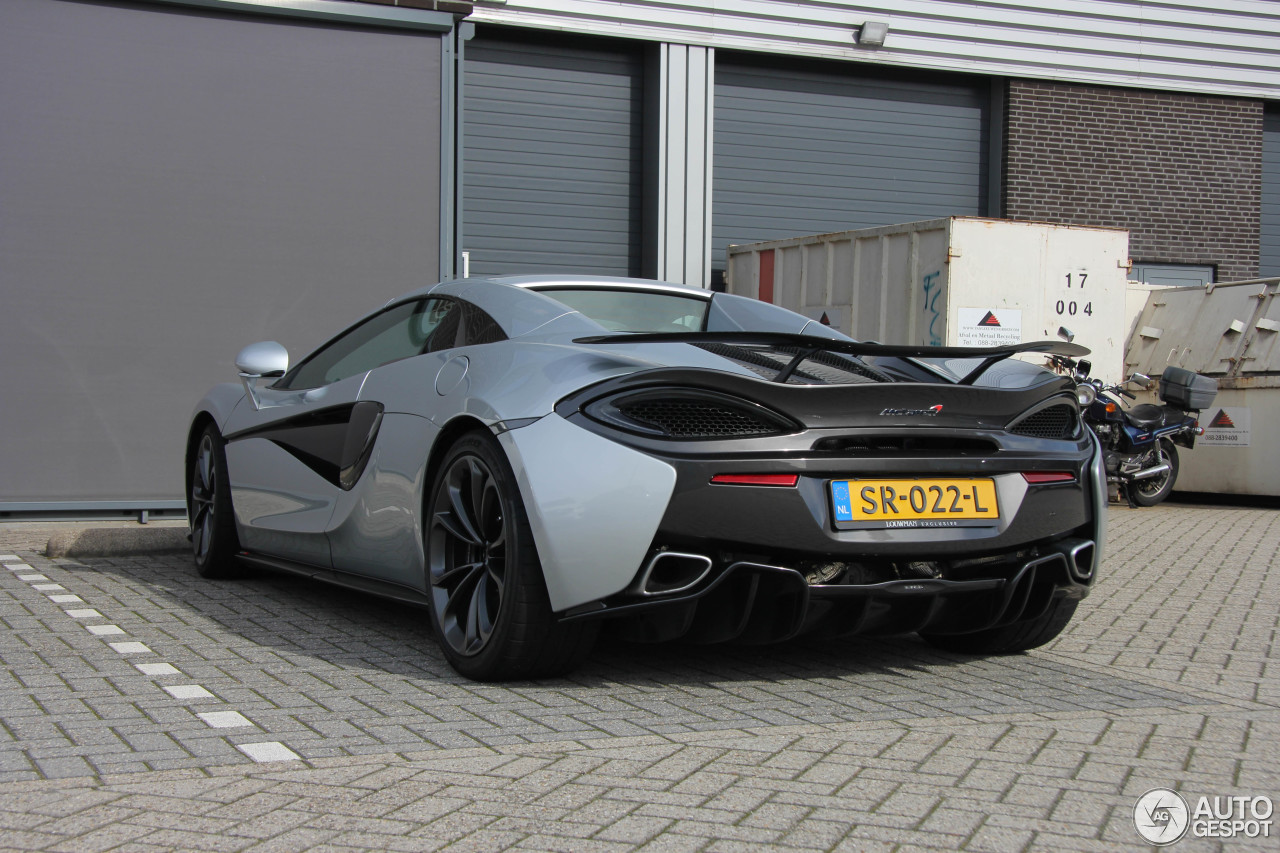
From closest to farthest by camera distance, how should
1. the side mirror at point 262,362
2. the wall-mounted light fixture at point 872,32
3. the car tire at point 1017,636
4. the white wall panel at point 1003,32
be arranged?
the car tire at point 1017,636 → the side mirror at point 262,362 → the white wall panel at point 1003,32 → the wall-mounted light fixture at point 872,32

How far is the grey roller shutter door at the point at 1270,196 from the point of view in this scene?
18078 mm

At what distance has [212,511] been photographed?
20.6ft

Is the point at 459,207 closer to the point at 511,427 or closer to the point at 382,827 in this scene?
the point at 511,427

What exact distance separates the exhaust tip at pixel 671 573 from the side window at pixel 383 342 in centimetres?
133

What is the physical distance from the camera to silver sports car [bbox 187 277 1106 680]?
3.70 m

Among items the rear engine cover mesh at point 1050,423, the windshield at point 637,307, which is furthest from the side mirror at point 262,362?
the rear engine cover mesh at point 1050,423

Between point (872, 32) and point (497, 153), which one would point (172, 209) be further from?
point (872, 32)

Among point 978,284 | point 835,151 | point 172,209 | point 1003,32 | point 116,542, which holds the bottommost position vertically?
point 116,542

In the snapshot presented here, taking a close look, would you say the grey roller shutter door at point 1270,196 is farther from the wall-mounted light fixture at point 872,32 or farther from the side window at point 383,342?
the side window at point 383,342

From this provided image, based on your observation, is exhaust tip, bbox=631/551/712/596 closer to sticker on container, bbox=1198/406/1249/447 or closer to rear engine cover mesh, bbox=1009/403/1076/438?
rear engine cover mesh, bbox=1009/403/1076/438

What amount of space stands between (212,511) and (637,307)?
2.43 m

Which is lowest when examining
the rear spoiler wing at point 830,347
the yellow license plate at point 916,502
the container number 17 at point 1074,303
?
the yellow license plate at point 916,502

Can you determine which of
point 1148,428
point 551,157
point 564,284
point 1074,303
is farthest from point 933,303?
point 564,284

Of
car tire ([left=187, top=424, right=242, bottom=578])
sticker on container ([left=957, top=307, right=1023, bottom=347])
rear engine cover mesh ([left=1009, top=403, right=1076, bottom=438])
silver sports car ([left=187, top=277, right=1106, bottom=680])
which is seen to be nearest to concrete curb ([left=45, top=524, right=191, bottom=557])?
car tire ([left=187, top=424, right=242, bottom=578])
